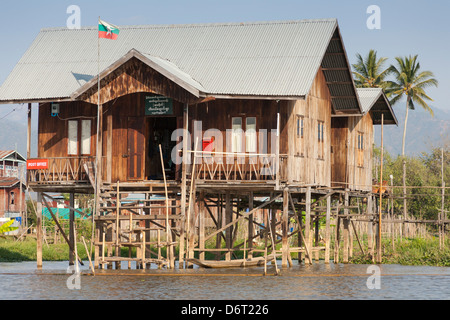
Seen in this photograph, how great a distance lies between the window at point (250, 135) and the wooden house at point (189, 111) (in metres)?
0.04

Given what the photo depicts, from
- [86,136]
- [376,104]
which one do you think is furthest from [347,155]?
[86,136]

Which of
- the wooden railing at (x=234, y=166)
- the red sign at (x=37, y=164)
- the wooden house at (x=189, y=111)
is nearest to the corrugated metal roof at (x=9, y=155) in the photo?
the wooden house at (x=189, y=111)

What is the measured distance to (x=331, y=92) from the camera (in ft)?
119

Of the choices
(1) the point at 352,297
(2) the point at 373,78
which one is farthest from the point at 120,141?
(2) the point at 373,78

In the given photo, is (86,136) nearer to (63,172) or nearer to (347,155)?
(63,172)

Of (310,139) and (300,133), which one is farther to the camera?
(310,139)

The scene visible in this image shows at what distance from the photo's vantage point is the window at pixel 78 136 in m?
32.4

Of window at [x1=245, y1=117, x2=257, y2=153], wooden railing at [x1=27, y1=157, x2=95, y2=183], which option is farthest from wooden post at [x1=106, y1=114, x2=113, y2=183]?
window at [x1=245, y1=117, x2=257, y2=153]

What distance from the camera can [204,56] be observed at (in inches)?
1331

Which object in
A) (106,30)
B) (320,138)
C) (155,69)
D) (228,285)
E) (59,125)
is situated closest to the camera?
(228,285)

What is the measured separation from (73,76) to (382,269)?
1441 cm

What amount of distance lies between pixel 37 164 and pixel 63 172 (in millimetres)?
1184

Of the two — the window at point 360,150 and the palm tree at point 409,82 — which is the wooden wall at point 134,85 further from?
the palm tree at point 409,82
